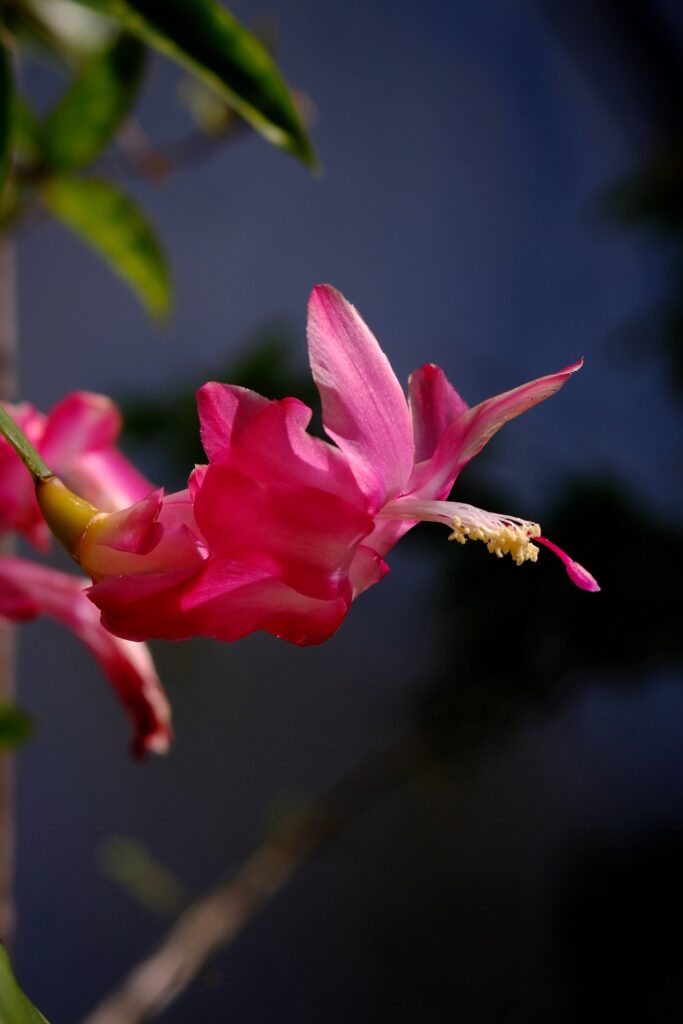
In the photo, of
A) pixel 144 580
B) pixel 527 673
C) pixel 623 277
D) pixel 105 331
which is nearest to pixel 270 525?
pixel 144 580

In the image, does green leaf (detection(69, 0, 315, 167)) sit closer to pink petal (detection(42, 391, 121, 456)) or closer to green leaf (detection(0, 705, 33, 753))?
pink petal (detection(42, 391, 121, 456))

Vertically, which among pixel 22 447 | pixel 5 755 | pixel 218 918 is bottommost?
pixel 218 918

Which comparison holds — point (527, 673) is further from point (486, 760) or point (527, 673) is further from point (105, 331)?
point (105, 331)

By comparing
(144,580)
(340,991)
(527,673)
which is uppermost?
(144,580)

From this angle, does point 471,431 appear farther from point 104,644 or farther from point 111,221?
point 111,221

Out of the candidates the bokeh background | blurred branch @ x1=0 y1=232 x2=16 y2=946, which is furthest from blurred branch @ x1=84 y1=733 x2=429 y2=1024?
the bokeh background

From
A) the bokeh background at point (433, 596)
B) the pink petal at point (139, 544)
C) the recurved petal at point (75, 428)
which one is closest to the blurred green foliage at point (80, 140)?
the recurved petal at point (75, 428)

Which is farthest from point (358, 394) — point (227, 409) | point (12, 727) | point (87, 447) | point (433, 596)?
point (433, 596)
